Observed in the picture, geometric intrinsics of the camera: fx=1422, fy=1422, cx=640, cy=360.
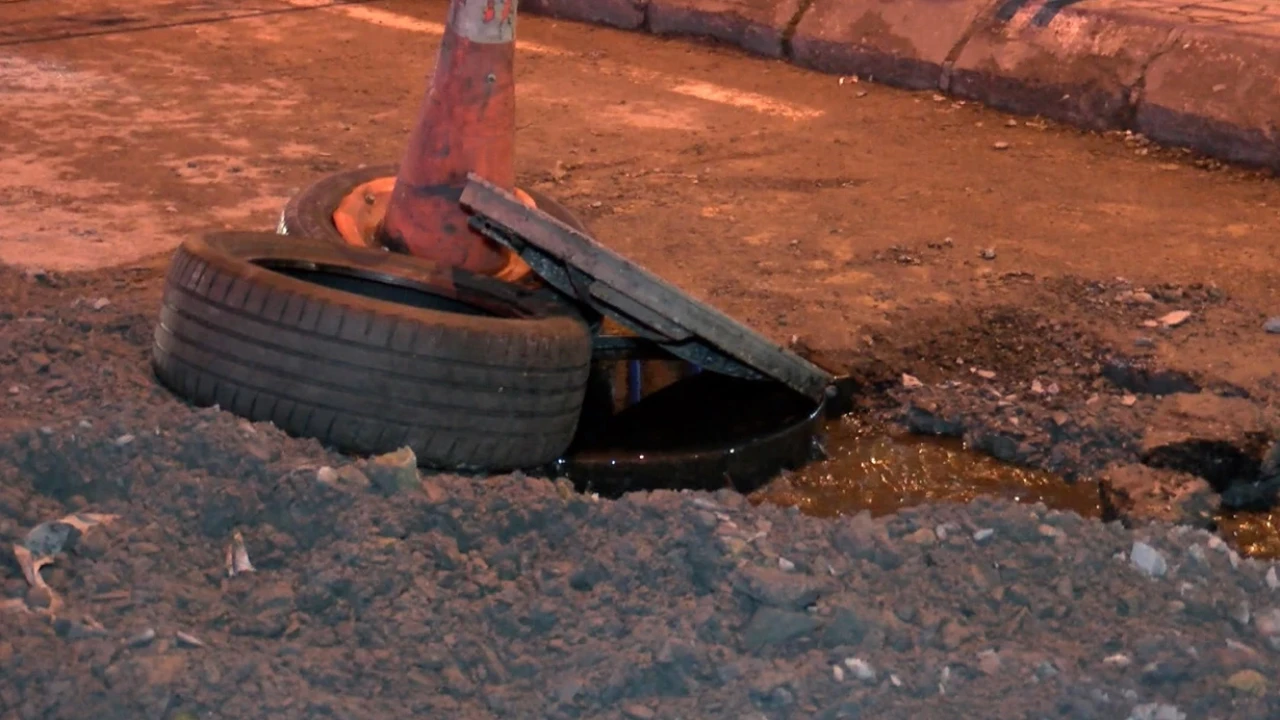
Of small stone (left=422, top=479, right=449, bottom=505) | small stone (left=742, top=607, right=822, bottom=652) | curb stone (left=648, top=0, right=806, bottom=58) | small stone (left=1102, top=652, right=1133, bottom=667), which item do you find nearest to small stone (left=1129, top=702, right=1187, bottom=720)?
small stone (left=1102, top=652, right=1133, bottom=667)

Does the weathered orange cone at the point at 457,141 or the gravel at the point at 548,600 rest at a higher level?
the weathered orange cone at the point at 457,141

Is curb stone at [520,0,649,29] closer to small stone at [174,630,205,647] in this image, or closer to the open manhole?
the open manhole

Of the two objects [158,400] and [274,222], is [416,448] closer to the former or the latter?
[158,400]

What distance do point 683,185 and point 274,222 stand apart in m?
1.57

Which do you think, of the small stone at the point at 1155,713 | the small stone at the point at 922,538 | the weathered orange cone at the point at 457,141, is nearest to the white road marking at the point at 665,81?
the weathered orange cone at the point at 457,141

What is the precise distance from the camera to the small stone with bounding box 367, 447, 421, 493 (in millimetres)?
2777

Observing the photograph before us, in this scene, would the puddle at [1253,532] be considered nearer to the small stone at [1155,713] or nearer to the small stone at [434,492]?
the small stone at [1155,713]

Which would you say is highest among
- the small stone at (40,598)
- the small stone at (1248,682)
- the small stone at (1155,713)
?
the small stone at (1248,682)

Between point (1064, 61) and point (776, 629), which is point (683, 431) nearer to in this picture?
point (776, 629)

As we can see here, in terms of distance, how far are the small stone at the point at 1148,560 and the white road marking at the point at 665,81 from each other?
4038 mm

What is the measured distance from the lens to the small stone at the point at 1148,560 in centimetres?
274

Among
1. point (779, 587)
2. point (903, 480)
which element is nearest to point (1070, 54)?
point (903, 480)

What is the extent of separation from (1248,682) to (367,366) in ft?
5.82

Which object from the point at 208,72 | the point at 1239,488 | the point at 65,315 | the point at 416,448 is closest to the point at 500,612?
the point at 416,448
